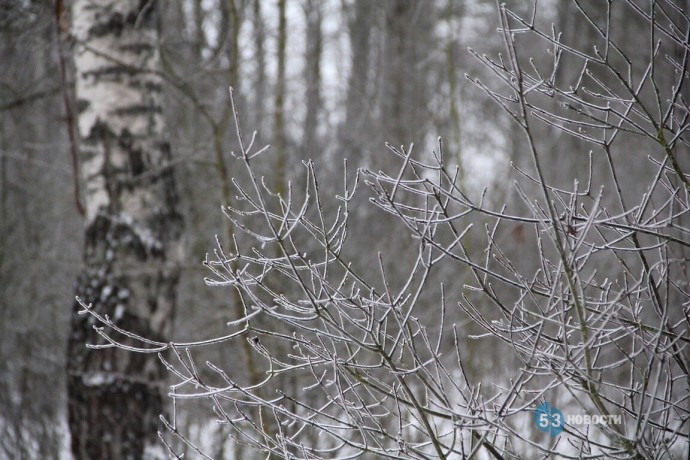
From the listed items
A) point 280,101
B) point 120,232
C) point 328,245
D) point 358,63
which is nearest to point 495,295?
point 328,245

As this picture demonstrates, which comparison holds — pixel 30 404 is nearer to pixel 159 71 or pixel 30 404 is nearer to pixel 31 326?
pixel 31 326

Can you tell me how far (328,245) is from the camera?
163 cm

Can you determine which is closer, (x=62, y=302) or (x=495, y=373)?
(x=495, y=373)

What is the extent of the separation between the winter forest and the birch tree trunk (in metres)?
0.01

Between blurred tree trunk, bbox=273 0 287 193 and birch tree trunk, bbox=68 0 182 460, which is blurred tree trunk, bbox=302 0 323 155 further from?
birch tree trunk, bbox=68 0 182 460

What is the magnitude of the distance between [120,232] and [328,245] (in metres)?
2.49

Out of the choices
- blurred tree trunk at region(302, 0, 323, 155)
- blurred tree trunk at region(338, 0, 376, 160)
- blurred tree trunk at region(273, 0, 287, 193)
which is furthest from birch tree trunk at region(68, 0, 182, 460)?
blurred tree trunk at region(338, 0, 376, 160)

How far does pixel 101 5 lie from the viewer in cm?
386

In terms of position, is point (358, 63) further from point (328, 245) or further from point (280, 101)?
point (328, 245)

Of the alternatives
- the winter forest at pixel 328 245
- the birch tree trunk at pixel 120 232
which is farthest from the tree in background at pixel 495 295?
the birch tree trunk at pixel 120 232

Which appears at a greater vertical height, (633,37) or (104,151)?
(633,37)

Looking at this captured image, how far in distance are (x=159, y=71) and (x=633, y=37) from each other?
31.5 feet

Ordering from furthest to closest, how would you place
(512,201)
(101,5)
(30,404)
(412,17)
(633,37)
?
(633,37), (512,201), (412,17), (30,404), (101,5)

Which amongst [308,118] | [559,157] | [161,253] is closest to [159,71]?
[161,253]
